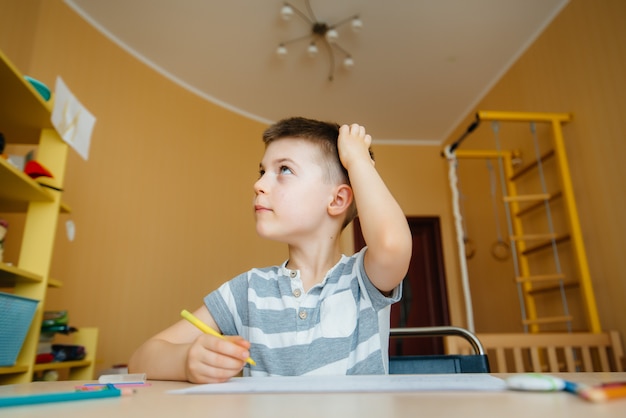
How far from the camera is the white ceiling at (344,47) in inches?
100

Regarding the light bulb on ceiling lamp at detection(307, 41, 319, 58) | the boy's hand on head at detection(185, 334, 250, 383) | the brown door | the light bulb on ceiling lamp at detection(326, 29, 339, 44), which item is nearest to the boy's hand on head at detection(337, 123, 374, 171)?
the boy's hand on head at detection(185, 334, 250, 383)

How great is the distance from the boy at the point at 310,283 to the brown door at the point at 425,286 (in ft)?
10.3

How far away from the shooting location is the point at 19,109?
1.37 m

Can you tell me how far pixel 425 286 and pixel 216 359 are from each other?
3775mm

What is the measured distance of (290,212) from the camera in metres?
0.80

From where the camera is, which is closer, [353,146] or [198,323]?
[198,323]

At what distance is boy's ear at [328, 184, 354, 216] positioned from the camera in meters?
0.86

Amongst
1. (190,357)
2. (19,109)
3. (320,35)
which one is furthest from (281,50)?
(190,357)

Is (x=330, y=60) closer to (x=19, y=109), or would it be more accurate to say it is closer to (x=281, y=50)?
(x=281, y=50)

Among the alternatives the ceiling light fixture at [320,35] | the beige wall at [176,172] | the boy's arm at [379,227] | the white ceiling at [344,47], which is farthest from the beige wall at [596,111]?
the boy's arm at [379,227]

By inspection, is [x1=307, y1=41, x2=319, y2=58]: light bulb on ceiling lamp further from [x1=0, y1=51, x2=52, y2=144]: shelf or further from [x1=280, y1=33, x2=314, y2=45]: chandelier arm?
[x1=0, y1=51, x2=52, y2=144]: shelf

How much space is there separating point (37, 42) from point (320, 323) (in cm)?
236

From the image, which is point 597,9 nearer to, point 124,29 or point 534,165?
point 534,165

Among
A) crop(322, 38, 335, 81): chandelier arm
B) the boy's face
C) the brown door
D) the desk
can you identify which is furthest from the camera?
the brown door
